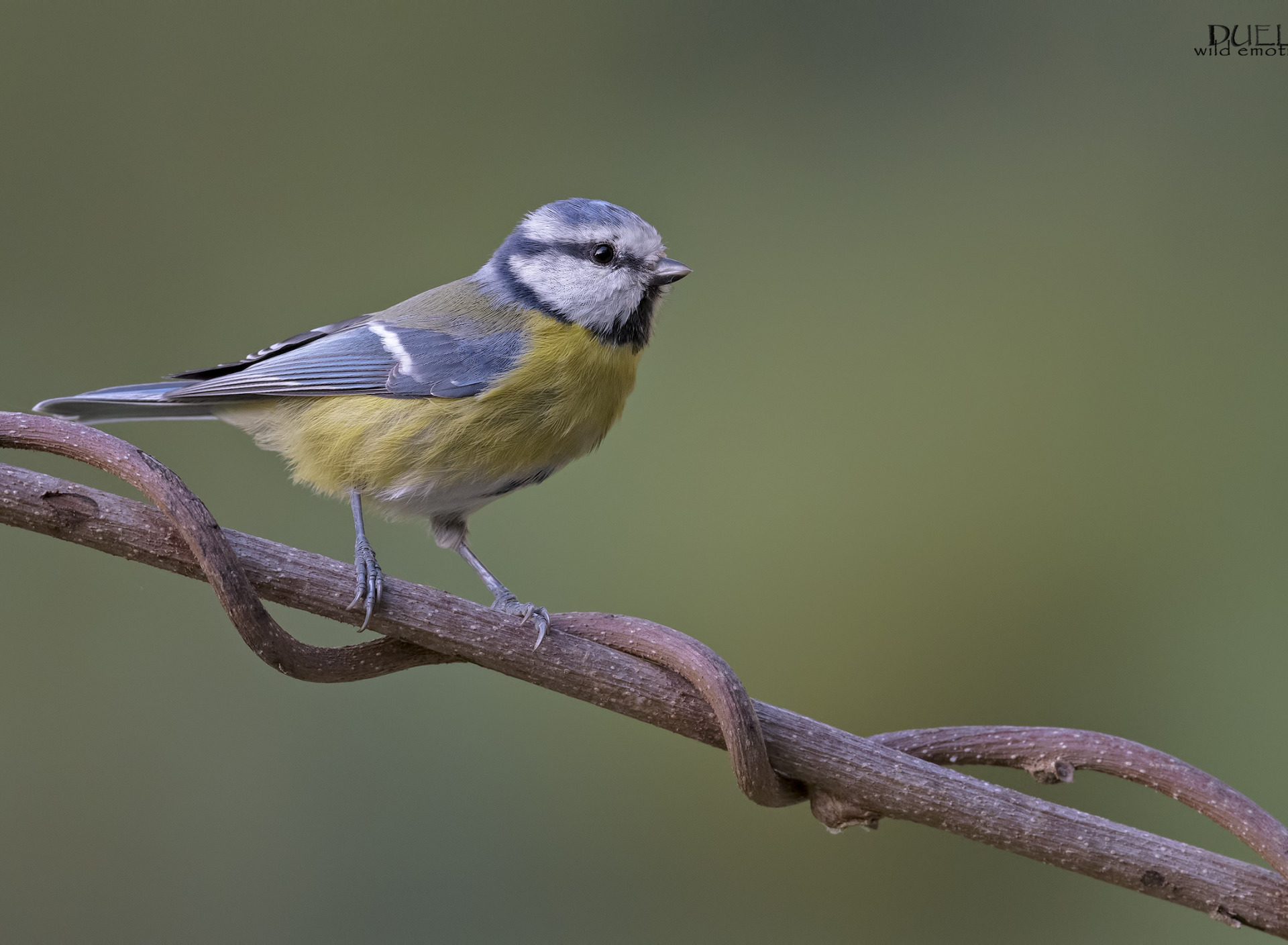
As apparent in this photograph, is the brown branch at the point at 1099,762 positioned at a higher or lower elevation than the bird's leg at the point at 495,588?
lower

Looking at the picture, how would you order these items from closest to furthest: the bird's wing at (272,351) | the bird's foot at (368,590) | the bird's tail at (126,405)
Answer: the bird's foot at (368,590) < the bird's tail at (126,405) < the bird's wing at (272,351)

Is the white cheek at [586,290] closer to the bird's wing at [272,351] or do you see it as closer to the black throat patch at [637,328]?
the black throat patch at [637,328]

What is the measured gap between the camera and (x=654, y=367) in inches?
61.5

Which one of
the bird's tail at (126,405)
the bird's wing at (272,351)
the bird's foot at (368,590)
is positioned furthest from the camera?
the bird's wing at (272,351)

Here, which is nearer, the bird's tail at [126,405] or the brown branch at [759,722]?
the brown branch at [759,722]

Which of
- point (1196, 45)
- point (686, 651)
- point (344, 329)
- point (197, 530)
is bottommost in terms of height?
point (686, 651)

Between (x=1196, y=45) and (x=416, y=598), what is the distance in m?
1.44

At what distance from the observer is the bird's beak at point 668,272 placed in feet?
3.59

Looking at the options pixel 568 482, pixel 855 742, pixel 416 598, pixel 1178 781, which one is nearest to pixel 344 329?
pixel 568 482

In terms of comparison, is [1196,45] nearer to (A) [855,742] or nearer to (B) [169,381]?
(A) [855,742]

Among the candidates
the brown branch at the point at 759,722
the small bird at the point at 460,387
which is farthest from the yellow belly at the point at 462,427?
the brown branch at the point at 759,722

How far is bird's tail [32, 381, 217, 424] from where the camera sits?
971 mm

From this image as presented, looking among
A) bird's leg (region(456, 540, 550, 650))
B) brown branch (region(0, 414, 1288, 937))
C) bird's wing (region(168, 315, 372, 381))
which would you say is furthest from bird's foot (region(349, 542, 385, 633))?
bird's wing (region(168, 315, 372, 381))

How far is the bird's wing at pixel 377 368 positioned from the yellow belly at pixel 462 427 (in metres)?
0.01
